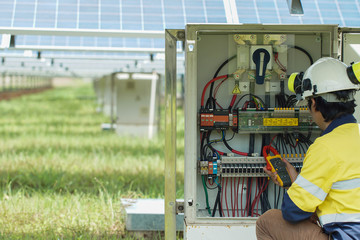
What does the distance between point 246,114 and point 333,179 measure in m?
1.39

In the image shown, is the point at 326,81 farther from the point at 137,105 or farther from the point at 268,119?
the point at 137,105

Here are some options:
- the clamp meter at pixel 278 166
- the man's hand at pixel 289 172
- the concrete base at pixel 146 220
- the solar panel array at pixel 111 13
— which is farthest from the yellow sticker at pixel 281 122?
the concrete base at pixel 146 220

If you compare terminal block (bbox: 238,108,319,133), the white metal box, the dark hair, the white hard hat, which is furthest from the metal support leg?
the white metal box

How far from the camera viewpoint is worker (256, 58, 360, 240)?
9.74 feet

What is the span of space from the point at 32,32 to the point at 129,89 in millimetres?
8334

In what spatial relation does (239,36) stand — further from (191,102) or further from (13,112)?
(13,112)

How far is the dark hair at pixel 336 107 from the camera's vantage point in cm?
320

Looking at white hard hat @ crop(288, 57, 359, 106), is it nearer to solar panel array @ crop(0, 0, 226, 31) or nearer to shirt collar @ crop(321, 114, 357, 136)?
shirt collar @ crop(321, 114, 357, 136)

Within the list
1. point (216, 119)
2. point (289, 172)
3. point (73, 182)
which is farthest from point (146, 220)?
point (73, 182)

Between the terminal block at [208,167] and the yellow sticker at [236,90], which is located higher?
the yellow sticker at [236,90]

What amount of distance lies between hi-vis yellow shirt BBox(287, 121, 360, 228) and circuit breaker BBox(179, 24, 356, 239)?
117cm

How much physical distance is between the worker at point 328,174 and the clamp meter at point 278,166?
396 mm

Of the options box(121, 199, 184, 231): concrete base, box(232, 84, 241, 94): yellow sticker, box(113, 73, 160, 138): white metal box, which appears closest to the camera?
box(232, 84, 241, 94): yellow sticker

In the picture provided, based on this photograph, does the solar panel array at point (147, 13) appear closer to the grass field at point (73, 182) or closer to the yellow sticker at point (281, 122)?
the yellow sticker at point (281, 122)
